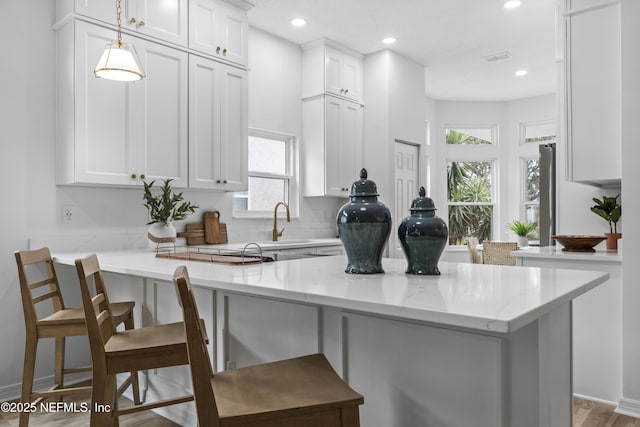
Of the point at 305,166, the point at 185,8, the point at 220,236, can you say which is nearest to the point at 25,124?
the point at 185,8

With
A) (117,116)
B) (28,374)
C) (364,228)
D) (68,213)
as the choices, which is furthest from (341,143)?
(28,374)

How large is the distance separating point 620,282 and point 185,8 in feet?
11.2

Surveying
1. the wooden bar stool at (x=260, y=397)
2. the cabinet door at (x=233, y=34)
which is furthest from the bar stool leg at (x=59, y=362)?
the cabinet door at (x=233, y=34)

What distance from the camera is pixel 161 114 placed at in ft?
10.9

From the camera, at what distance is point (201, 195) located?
393 cm

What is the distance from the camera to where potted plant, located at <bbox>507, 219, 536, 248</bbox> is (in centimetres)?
604

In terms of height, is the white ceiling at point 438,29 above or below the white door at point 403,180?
above

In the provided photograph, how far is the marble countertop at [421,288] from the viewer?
106 centimetres

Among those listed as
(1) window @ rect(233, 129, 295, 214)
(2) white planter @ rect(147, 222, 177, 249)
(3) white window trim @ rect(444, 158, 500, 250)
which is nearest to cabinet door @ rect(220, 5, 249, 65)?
(1) window @ rect(233, 129, 295, 214)

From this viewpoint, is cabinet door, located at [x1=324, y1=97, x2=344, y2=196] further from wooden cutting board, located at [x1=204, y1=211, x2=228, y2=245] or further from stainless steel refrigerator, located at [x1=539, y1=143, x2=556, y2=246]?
stainless steel refrigerator, located at [x1=539, y1=143, x2=556, y2=246]

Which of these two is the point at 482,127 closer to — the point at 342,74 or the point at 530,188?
the point at 530,188

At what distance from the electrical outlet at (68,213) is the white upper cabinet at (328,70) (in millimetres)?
2569

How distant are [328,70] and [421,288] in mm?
3780

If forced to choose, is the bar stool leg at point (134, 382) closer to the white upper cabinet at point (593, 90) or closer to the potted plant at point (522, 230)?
the white upper cabinet at point (593, 90)
